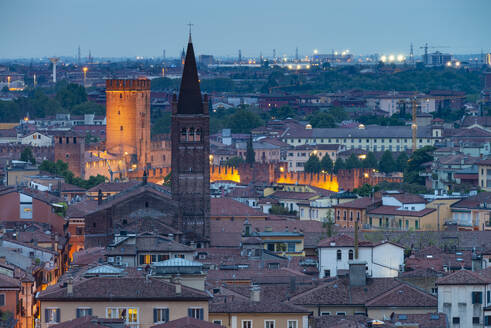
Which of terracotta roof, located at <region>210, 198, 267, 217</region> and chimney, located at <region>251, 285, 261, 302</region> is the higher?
chimney, located at <region>251, 285, 261, 302</region>

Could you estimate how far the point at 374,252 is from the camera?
53.2 m

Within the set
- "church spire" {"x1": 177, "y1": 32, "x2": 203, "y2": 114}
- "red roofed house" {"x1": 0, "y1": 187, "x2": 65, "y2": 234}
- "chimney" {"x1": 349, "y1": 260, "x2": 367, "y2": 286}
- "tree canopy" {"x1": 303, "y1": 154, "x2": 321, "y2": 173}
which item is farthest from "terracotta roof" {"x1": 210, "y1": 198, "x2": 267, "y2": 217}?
"tree canopy" {"x1": 303, "y1": 154, "x2": 321, "y2": 173}

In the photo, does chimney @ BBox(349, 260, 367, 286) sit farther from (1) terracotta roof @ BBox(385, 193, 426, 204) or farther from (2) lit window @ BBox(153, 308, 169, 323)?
(1) terracotta roof @ BBox(385, 193, 426, 204)

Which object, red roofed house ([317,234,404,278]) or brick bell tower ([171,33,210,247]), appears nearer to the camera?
red roofed house ([317,234,404,278])

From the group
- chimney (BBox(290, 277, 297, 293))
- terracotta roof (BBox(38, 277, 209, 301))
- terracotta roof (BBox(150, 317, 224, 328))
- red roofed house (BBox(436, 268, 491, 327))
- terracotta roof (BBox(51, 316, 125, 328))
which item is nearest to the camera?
terracotta roof (BBox(51, 316, 125, 328))

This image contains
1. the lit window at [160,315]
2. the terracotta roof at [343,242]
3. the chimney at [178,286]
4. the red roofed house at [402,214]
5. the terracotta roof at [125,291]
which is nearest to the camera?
the lit window at [160,315]

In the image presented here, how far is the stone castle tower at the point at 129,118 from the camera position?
127 m

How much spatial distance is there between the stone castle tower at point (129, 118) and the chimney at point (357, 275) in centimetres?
8113

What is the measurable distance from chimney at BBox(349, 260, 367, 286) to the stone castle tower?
3194 inches

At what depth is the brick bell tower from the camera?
6650cm

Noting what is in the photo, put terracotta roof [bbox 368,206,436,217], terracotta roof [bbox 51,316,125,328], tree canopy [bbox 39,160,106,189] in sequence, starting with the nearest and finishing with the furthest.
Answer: terracotta roof [bbox 51,316,125,328], terracotta roof [bbox 368,206,436,217], tree canopy [bbox 39,160,106,189]

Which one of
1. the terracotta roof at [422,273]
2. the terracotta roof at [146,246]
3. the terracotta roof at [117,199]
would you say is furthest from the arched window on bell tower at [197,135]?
the terracotta roof at [422,273]

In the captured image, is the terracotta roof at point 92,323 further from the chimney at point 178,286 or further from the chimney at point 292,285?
the chimney at point 292,285

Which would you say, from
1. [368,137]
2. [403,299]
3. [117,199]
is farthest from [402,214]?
[368,137]
